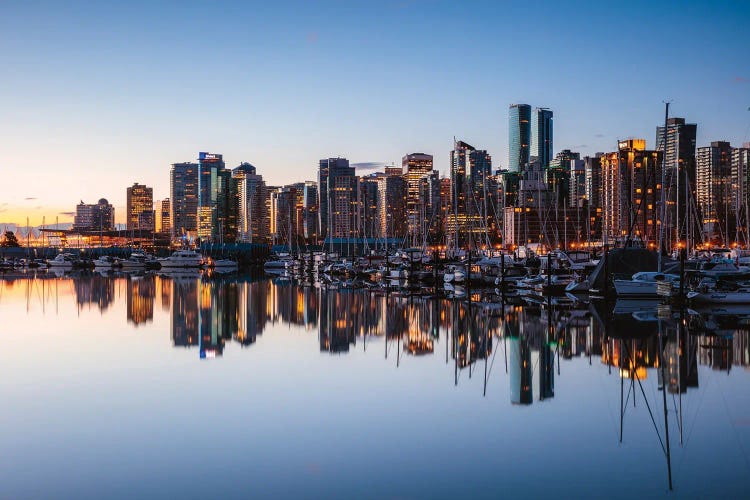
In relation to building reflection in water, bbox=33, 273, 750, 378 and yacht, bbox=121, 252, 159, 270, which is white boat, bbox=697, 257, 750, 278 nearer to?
building reflection in water, bbox=33, 273, 750, 378

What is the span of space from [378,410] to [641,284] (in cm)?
3494

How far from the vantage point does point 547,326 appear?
131 ft

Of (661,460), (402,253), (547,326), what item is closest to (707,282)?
(547,326)

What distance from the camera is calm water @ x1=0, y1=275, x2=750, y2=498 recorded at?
15297mm

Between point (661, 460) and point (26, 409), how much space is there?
16419mm

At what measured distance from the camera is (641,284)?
51.9 meters

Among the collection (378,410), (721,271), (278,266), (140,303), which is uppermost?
(721,271)

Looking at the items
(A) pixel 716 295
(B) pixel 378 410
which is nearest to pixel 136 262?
(A) pixel 716 295

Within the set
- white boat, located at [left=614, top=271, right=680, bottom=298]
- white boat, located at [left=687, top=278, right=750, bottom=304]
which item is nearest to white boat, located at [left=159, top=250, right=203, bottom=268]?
white boat, located at [left=614, top=271, right=680, bottom=298]

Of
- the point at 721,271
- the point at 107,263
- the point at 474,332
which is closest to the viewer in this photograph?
the point at 474,332

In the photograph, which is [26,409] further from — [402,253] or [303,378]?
[402,253]

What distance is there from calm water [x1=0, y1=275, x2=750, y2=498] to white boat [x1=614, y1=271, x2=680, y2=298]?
9.18 metres

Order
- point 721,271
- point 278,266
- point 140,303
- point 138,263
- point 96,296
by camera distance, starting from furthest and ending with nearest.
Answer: point 138,263
point 278,266
point 96,296
point 140,303
point 721,271

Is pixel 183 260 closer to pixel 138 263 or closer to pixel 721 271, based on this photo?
pixel 138 263
